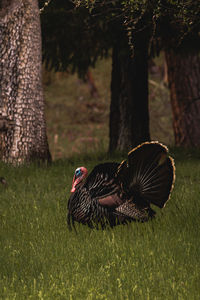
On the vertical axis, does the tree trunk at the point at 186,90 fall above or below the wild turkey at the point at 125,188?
above

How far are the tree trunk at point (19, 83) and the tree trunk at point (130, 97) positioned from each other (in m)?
2.31

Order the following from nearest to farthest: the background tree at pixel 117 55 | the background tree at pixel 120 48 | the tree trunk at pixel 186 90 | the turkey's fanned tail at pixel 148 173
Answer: the turkey's fanned tail at pixel 148 173 < the background tree at pixel 120 48 < the background tree at pixel 117 55 < the tree trunk at pixel 186 90

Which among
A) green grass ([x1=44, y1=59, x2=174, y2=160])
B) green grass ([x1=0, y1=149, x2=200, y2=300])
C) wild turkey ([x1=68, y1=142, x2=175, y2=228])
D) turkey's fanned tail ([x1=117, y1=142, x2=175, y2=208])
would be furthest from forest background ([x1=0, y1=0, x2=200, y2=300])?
green grass ([x1=44, y1=59, x2=174, y2=160])

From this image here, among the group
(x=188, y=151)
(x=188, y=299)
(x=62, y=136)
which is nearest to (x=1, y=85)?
(x=188, y=151)

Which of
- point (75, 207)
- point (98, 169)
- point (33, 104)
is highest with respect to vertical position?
point (33, 104)

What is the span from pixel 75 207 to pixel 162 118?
1603cm

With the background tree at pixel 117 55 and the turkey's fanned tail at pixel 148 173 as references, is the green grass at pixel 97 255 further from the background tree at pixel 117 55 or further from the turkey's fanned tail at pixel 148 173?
the background tree at pixel 117 55

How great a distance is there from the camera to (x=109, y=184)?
677 cm

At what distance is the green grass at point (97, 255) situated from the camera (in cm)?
526

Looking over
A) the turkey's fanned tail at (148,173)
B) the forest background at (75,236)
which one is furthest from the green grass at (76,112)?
the turkey's fanned tail at (148,173)

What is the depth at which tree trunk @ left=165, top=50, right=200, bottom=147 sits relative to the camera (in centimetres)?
1520

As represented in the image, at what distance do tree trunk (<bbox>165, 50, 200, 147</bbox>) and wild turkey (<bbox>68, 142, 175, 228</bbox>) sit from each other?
8.45 meters

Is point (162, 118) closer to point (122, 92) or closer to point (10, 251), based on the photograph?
point (122, 92)

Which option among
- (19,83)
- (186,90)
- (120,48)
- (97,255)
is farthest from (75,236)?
(186,90)
